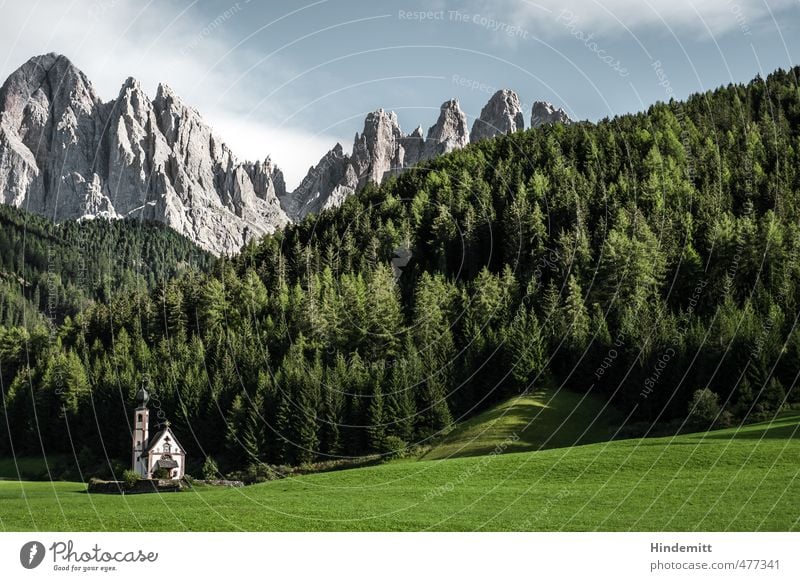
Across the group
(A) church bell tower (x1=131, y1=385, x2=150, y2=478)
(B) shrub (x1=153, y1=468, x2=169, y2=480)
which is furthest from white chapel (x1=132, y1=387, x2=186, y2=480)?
(B) shrub (x1=153, y1=468, x2=169, y2=480)

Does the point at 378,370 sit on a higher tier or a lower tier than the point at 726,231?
lower

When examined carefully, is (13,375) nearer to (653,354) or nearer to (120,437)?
(120,437)

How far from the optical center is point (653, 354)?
66.9m

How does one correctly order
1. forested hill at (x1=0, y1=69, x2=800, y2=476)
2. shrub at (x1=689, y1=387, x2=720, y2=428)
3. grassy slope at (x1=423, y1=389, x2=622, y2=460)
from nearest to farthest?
shrub at (x1=689, y1=387, x2=720, y2=428) < grassy slope at (x1=423, y1=389, x2=622, y2=460) < forested hill at (x1=0, y1=69, x2=800, y2=476)

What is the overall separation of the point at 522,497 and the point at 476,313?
5135 cm

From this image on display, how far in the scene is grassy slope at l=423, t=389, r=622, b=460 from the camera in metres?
58.2

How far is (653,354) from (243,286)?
2120 inches

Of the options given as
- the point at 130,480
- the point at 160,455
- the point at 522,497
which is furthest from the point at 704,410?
the point at 160,455

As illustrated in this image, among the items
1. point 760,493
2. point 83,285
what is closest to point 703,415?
point 760,493

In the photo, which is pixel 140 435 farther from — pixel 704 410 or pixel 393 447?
pixel 704 410

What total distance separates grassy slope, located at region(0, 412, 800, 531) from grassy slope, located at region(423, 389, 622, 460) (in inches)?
399

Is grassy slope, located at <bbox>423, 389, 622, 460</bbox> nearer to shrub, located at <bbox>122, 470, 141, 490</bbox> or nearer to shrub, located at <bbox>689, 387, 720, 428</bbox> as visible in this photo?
shrub, located at <bbox>689, 387, 720, 428</bbox>

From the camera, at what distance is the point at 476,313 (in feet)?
282
